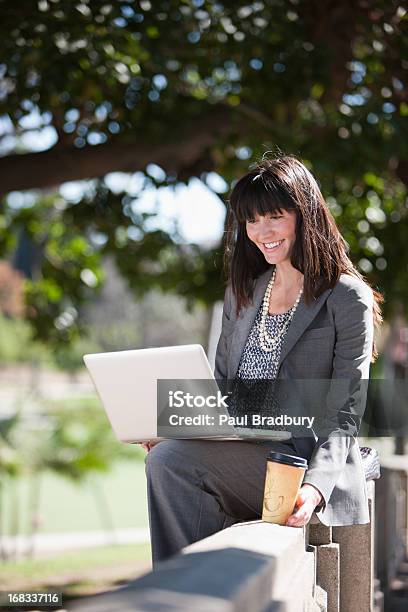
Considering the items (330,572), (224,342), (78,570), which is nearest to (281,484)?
(330,572)

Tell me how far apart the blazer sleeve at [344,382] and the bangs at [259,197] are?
387 millimetres

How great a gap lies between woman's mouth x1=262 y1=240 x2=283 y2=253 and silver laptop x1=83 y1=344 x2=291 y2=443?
2.06ft

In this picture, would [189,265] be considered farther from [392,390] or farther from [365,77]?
[365,77]

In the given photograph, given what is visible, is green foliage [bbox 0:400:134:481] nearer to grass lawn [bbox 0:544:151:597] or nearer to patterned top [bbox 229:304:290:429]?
grass lawn [bbox 0:544:151:597]

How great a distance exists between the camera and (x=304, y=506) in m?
3.30

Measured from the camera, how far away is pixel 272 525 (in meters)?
3.22

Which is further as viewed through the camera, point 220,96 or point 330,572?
point 220,96

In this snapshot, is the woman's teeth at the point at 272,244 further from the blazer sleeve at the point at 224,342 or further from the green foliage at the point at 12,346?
the green foliage at the point at 12,346

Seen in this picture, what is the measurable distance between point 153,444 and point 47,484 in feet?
64.7

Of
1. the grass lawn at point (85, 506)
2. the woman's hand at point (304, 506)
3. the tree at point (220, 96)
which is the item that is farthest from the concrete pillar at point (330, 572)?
the grass lawn at point (85, 506)

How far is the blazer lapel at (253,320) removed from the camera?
367 centimetres

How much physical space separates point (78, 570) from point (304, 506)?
7451 millimetres

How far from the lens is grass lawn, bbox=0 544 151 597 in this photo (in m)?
9.17
